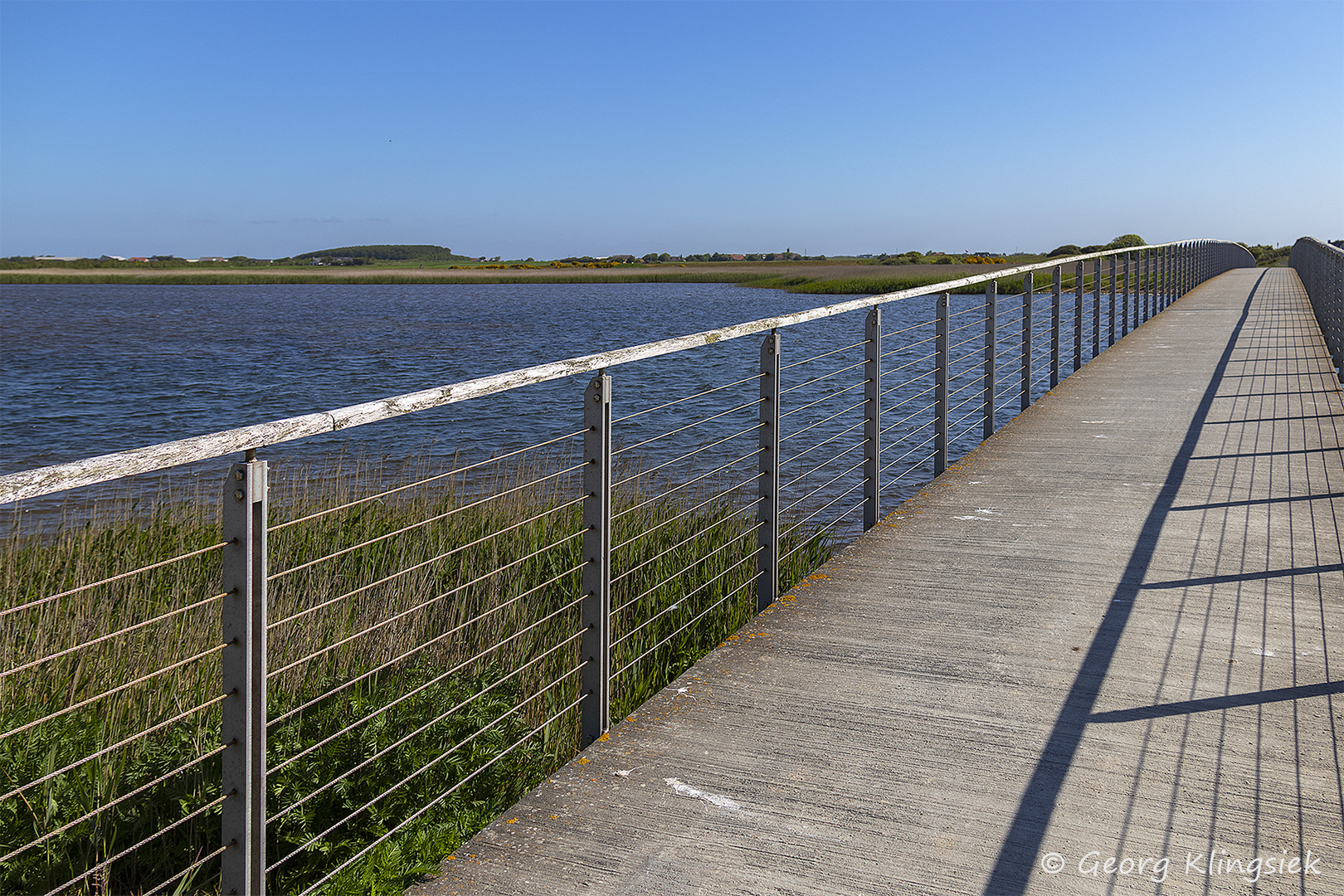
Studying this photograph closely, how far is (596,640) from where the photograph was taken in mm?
3668

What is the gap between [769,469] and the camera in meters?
4.80

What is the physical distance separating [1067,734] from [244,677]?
2.54m

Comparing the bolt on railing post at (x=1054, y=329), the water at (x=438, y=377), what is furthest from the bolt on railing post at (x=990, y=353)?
the bolt on railing post at (x=1054, y=329)

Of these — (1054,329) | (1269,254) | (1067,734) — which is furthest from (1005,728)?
(1269,254)

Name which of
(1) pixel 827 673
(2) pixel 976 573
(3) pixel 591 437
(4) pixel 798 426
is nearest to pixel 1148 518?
(2) pixel 976 573

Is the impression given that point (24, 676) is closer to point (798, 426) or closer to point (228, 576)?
point (228, 576)

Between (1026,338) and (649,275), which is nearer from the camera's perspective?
(1026,338)

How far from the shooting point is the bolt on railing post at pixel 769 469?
477 centimetres

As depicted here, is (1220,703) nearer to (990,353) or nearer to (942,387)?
(942,387)

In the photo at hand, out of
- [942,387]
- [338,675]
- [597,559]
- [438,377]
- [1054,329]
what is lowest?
[338,675]

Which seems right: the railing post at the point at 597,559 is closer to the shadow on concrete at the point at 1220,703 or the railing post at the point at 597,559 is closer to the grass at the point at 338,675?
the grass at the point at 338,675

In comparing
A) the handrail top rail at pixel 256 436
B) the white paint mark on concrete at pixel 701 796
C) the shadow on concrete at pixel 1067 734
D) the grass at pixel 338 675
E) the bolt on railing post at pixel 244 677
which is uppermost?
the handrail top rail at pixel 256 436

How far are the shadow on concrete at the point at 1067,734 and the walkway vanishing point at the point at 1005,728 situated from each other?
0.03 feet

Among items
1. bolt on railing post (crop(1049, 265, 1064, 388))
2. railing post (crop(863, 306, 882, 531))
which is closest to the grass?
railing post (crop(863, 306, 882, 531))
